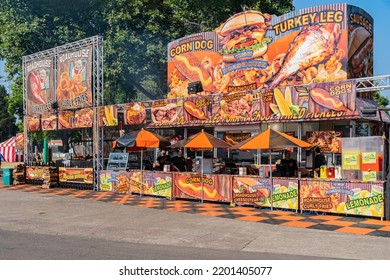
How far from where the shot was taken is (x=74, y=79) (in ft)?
71.0

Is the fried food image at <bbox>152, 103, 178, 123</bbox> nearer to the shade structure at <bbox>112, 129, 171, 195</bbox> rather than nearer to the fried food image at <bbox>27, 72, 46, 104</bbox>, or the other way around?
the shade structure at <bbox>112, 129, 171, 195</bbox>

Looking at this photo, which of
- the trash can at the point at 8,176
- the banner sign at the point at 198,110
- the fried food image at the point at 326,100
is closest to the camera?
the fried food image at the point at 326,100

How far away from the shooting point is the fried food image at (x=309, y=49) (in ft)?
56.9

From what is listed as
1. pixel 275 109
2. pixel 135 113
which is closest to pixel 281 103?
pixel 275 109

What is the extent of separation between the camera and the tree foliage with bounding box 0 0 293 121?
30.5 m

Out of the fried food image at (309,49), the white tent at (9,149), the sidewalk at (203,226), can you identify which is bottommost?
the sidewalk at (203,226)

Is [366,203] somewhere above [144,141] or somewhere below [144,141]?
below

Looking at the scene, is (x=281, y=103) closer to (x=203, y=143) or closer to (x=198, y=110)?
(x=203, y=143)

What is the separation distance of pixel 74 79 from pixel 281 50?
382 inches

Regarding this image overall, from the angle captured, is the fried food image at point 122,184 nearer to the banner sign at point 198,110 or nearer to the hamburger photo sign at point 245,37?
the banner sign at point 198,110

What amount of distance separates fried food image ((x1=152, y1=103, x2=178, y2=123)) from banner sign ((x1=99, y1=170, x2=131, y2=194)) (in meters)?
3.12

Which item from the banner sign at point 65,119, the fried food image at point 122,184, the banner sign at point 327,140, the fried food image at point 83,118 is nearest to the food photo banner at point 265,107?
the banner sign at point 327,140

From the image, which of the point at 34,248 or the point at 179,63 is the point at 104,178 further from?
the point at 34,248

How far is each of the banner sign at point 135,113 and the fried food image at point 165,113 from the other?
0.50 meters
